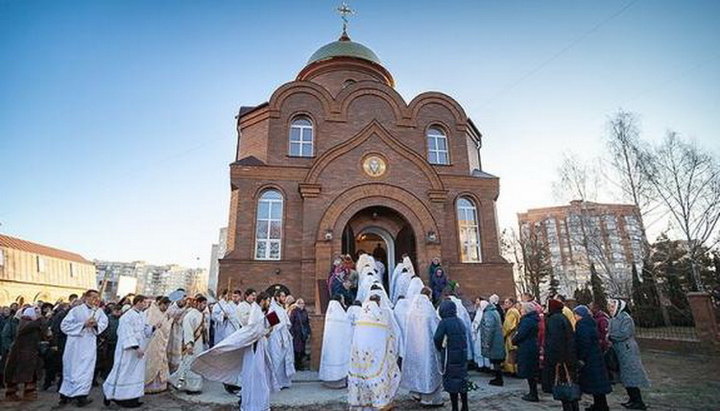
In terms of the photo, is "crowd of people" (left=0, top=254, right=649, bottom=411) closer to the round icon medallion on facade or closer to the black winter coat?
the black winter coat

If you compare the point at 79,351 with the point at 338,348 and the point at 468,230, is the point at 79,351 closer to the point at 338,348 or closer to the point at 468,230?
the point at 338,348

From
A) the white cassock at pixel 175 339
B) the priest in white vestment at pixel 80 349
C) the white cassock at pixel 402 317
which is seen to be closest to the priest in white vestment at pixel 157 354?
the white cassock at pixel 175 339

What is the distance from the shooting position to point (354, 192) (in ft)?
50.7

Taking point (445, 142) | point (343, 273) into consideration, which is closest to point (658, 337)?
point (445, 142)

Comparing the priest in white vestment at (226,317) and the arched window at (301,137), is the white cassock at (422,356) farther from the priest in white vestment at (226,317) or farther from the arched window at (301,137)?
the arched window at (301,137)

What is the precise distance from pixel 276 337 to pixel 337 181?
339 inches

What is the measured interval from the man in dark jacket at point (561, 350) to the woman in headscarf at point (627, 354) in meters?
2.04

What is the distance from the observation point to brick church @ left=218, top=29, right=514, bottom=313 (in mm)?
14977

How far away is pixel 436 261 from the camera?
13.6 m

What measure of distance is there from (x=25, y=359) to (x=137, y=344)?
2930 mm

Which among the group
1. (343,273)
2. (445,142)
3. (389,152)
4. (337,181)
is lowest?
(343,273)

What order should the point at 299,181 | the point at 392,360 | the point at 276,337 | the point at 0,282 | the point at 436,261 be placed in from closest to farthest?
the point at 392,360
the point at 276,337
the point at 436,261
the point at 299,181
the point at 0,282

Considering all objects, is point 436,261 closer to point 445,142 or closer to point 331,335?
point 331,335

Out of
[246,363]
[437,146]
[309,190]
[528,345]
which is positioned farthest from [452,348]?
[437,146]
